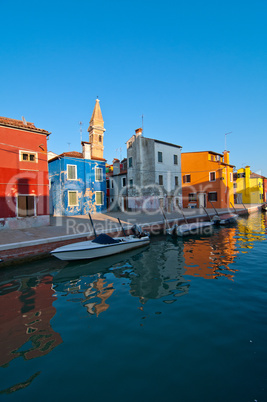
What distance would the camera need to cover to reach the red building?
609 inches

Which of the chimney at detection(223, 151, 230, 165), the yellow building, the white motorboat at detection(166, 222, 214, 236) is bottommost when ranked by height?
the white motorboat at detection(166, 222, 214, 236)

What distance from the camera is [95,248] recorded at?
1102 cm

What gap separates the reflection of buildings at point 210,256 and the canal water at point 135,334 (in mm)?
141

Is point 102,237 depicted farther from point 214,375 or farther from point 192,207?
point 192,207

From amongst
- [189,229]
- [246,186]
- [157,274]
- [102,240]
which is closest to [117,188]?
[189,229]

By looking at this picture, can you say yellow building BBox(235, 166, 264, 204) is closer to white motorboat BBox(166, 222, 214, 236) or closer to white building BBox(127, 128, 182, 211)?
white building BBox(127, 128, 182, 211)

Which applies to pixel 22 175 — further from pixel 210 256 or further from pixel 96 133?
pixel 96 133

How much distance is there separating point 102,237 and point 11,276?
472 cm

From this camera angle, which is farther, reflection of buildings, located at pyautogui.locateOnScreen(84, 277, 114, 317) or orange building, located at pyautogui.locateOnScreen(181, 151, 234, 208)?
orange building, located at pyautogui.locateOnScreen(181, 151, 234, 208)

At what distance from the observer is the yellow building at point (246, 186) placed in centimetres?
4585

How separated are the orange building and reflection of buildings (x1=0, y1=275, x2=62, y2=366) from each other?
101 ft

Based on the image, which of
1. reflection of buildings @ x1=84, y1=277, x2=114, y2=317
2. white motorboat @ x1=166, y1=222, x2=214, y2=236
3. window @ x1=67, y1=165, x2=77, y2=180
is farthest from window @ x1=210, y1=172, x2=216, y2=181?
reflection of buildings @ x1=84, y1=277, x2=114, y2=317

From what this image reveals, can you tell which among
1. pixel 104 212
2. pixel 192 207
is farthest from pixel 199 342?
pixel 192 207

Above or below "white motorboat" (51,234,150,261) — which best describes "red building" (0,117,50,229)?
above
